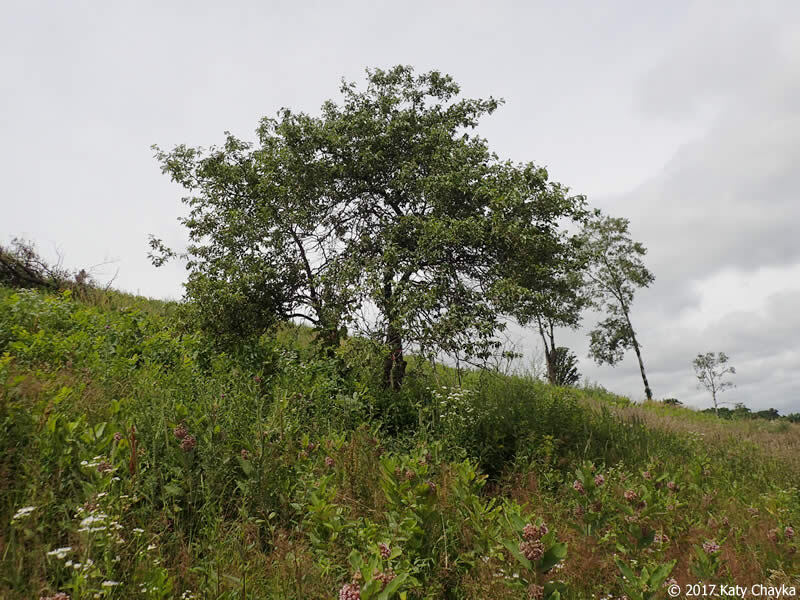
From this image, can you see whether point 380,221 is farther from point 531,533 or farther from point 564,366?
point 564,366

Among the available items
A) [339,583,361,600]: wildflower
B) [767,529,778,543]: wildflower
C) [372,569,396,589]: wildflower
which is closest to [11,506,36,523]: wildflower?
[339,583,361,600]: wildflower

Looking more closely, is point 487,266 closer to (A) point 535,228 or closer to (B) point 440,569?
(A) point 535,228

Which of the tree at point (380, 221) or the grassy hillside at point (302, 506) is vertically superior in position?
the tree at point (380, 221)

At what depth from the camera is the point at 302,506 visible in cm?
385

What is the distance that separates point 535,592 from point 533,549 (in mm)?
191

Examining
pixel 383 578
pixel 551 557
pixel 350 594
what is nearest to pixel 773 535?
pixel 551 557

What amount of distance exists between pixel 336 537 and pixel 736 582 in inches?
116

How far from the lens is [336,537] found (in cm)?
342

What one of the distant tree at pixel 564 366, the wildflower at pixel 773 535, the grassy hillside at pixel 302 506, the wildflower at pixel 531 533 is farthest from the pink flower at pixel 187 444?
the distant tree at pixel 564 366

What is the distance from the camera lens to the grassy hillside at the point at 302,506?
9.41 feet

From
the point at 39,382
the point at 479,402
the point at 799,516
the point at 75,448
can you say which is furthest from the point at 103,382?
the point at 799,516

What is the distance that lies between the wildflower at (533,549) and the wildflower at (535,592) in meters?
0.13

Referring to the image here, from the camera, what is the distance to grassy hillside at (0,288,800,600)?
113 inches

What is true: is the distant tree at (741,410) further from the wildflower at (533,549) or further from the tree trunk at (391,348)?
the wildflower at (533,549)
